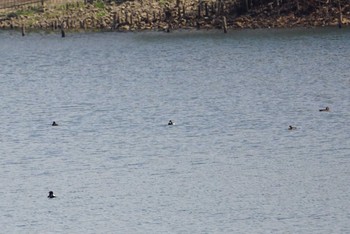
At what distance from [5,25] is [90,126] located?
54837 millimetres

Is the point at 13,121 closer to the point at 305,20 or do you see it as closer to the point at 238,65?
the point at 238,65

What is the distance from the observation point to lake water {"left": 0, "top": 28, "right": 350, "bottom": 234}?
38562 millimetres

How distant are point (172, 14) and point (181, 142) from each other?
5407cm

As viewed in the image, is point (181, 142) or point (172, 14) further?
point (172, 14)

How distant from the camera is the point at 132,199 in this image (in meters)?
40.6

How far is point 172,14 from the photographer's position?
340 ft

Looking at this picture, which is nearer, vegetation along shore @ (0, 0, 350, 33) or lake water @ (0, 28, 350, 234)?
lake water @ (0, 28, 350, 234)

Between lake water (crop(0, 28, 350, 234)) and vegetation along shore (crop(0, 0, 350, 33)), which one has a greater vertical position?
lake water (crop(0, 28, 350, 234))

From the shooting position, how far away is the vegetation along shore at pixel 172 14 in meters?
98.2

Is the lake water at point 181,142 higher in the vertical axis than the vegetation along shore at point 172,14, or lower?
higher

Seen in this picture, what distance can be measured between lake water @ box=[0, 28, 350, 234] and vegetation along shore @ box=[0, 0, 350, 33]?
1046 centimetres

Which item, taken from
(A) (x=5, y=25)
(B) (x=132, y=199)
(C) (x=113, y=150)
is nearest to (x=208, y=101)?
(C) (x=113, y=150)

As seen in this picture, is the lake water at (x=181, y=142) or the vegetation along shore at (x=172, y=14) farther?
the vegetation along shore at (x=172, y=14)

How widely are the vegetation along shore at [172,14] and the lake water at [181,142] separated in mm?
10460
